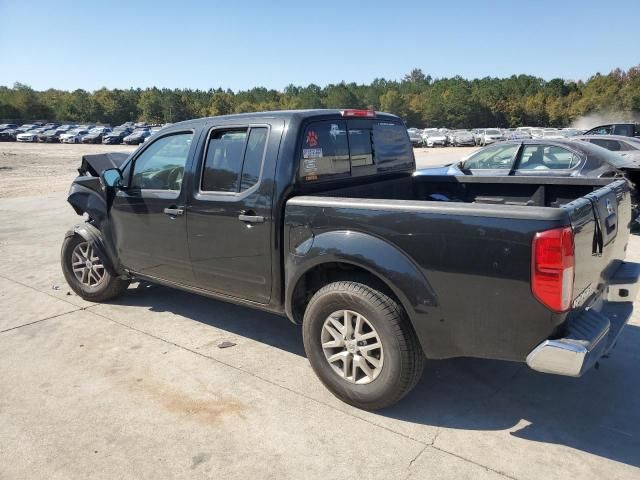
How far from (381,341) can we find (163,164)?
259 cm

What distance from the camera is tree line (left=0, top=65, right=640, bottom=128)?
94.3 meters

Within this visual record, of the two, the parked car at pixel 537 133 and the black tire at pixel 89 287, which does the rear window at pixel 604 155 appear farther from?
the parked car at pixel 537 133

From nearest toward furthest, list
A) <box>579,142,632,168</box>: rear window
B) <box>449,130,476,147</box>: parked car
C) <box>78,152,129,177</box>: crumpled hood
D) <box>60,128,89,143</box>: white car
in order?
<box>78,152,129,177</box>: crumpled hood < <box>579,142,632,168</box>: rear window < <box>449,130,476,147</box>: parked car < <box>60,128,89,143</box>: white car

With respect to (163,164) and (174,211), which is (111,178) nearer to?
(163,164)

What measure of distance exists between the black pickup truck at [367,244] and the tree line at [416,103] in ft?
292

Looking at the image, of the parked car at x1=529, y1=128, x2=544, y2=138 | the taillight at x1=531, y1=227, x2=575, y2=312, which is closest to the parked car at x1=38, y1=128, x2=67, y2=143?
the parked car at x1=529, y1=128, x2=544, y2=138

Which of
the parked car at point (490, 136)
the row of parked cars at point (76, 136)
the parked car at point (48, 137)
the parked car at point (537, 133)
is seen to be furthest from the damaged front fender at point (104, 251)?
the parked car at point (48, 137)

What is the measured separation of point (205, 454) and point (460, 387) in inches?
72.2

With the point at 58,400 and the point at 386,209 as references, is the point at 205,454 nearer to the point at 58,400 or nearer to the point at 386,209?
the point at 58,400

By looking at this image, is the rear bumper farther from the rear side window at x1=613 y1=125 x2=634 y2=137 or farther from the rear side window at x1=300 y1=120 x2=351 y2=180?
the rear side window at x1=613 y1=125 x2=634 y2=137

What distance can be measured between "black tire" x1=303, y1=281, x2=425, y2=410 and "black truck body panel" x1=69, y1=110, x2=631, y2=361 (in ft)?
0.36

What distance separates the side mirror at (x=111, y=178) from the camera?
15.9 ft

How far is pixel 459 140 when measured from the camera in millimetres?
50438

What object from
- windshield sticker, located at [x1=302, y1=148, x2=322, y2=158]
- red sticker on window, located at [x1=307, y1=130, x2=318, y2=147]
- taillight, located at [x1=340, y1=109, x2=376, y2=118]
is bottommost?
windshield sticker, located at [x1=302, y1=148, x2=322, y2=158]
